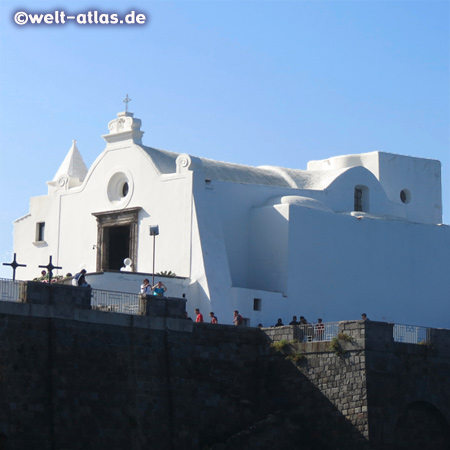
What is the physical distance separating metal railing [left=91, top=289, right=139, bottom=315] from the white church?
4.29m

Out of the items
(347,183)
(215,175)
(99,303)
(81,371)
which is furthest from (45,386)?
(347,183)

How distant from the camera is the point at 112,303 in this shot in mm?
32625

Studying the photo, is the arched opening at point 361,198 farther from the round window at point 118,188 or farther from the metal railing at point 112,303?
the metal railing at point 112,303

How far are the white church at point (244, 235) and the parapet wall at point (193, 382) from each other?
14.0 ft

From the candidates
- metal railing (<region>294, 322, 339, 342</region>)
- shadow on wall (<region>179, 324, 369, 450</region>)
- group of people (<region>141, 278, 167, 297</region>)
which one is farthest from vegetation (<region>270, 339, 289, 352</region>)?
group of people (<region>141, 278, 167, 297</region>)

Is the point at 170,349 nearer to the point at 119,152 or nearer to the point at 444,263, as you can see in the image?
the point at 119,152

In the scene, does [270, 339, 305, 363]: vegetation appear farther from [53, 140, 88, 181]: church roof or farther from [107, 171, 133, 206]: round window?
[53, 140, 88, 181]: church roof

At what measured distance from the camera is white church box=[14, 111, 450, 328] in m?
38.6

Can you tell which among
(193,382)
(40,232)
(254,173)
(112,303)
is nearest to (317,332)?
(193,382)

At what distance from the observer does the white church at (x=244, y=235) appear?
38625 millimetres

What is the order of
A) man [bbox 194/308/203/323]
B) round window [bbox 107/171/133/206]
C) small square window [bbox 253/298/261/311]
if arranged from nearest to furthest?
man [bbox 194/308/203/323] < small square window [bbox 253/298/261/311] < round window [bbox 107/171/133/206]

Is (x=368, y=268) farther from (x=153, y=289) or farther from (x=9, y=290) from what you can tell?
(x=9, y=290)

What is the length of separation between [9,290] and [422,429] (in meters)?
11.4

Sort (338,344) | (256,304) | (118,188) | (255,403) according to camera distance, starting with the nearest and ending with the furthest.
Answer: (338,344) < (255,403) < (256,304) < (118,188)
